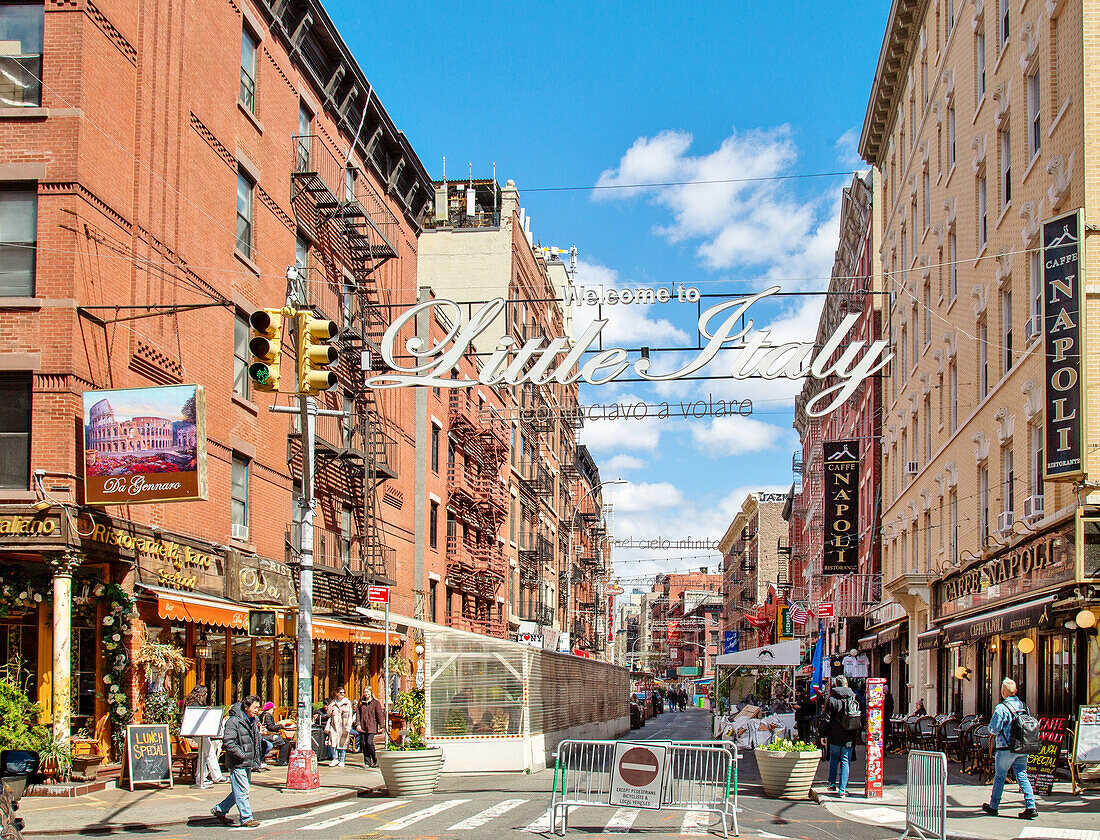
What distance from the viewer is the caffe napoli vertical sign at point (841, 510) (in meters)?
50.1

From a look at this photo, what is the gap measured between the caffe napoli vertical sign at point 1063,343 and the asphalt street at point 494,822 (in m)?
7.16

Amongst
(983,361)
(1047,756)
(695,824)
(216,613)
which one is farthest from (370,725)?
(983,361)

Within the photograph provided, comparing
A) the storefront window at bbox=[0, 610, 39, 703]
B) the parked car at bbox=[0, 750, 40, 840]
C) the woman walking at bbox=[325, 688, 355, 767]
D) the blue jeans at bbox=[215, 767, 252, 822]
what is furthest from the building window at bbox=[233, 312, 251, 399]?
the parked car at bbox=[0, 750, 40, 840]

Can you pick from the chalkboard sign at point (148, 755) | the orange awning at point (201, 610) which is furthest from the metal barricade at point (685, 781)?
the orange awning at point (201, 610)

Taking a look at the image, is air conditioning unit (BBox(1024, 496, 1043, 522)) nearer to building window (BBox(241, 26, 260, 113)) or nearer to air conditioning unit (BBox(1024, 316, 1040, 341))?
air conditioning unit (BBox(1024, 316, 1040, 341))

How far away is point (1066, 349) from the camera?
19.9 metres

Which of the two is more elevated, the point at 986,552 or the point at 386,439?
the point at 386,439

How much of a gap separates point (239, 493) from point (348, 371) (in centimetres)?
771

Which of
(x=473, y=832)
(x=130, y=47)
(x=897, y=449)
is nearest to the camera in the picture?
(x=473, y=832)

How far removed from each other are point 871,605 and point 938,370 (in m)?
18.1

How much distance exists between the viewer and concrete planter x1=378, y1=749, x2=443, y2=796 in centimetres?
1889

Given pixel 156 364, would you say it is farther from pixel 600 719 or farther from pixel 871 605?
pixel 871 605

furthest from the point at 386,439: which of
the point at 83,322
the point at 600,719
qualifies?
the point at 83,322

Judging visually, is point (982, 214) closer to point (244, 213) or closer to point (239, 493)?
point (244, 213)
